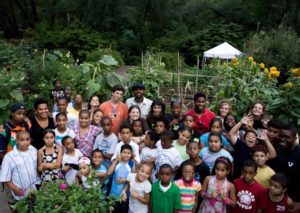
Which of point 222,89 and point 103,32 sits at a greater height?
point 103,32

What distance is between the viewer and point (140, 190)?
3.64 metres

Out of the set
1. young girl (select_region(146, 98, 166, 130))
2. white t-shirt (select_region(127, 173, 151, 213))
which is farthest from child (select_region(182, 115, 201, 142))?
white t-shirt (select_region(127, 173, 151, 213))

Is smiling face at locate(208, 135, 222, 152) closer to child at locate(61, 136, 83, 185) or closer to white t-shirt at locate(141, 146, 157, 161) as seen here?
white t-shirt at locate(141, 146, 157, 161)

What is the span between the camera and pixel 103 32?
24.3 meters

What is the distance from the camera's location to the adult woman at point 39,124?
428 centimetres

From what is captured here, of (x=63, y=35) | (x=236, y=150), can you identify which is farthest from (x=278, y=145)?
(x=63, y=35)

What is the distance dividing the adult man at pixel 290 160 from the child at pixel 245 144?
0.54ft

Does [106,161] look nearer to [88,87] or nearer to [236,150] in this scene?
[236,150]

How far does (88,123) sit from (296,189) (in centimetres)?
251

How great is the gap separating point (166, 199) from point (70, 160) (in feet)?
3.81

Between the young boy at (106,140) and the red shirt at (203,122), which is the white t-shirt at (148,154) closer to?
the young boy at (106,140)

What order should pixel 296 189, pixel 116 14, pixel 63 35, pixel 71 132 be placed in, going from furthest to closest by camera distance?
pixel 116 14
pixel 63 35
pixel 71 132
pixel 296 189

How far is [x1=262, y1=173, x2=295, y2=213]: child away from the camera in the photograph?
334 cm

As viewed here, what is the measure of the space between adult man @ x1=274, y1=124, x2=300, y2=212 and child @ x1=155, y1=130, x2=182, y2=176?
1.06 meters
